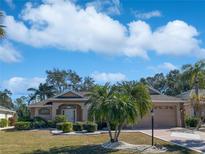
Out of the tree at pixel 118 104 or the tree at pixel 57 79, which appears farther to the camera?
the tree at pixel 57 79

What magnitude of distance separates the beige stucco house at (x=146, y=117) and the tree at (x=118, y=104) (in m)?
16.2

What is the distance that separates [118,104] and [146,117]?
1828cm

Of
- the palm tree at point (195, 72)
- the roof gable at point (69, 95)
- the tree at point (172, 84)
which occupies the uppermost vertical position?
the tree at point (172, 84)

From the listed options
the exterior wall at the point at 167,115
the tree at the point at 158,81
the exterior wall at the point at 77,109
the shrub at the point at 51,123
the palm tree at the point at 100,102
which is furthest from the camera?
the tree at the point at 158,81

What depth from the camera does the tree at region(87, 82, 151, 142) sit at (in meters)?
19.8

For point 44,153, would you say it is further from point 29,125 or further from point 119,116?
point 29,125

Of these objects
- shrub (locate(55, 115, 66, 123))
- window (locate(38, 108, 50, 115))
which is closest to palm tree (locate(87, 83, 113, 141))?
shrub (locate(55, 115, 66, 123))

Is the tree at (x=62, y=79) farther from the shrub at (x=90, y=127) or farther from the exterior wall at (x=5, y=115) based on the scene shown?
the shrub at (x=90, y=127)

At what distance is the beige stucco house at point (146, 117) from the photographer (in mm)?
38122

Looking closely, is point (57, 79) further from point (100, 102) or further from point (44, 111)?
point (100, 102)

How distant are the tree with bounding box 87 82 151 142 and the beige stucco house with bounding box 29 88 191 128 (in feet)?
53.2

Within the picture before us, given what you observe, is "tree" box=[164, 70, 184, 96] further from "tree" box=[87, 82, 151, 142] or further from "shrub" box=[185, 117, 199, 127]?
"tree" box=[87, 82, 151, 142]

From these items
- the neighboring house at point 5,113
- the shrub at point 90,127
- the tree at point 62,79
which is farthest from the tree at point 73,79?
the shrub at point 90,127

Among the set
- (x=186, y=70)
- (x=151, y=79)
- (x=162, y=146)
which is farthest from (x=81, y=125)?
(x=151, y=79)
